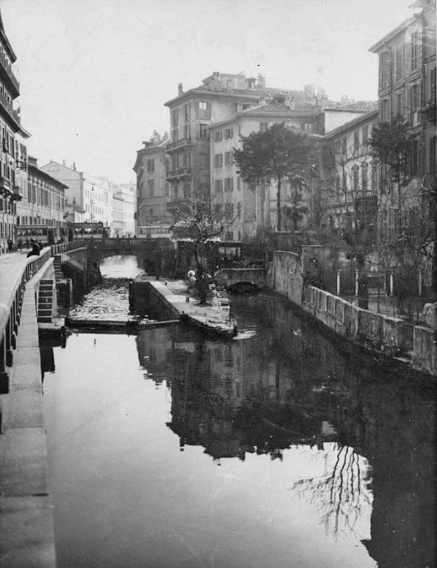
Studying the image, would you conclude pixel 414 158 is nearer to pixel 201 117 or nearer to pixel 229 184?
pixel 229 184

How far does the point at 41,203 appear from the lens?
241 ft

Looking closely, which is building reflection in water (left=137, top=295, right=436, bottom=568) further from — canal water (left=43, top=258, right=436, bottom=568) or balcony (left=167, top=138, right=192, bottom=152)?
balcony (left=167, top=138, right=192, bottom=152)

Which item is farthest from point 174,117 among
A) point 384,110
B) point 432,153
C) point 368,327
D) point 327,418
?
point 327,418

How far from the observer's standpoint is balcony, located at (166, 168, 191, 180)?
75.2 m

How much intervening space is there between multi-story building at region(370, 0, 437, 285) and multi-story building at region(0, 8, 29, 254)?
2585 centimetres

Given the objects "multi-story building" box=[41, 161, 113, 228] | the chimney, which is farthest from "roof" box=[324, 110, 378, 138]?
"multi-story building" box=[41, 161, 113, 228]

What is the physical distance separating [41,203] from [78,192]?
38815 millimetres

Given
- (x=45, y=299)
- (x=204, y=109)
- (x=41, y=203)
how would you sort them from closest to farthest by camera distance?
(x=45, y=299), (x=41, y=203), (x=204, y=109)

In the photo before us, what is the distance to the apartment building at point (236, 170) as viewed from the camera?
65.0 m

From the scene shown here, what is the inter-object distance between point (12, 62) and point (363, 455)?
50.4 meters

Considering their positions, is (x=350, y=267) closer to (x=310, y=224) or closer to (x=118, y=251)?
(x=310, y=224)

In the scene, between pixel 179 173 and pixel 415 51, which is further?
pixel 179 173

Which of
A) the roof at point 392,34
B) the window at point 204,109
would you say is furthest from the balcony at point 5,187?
the window at point 204,109

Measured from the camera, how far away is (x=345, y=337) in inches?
1094
